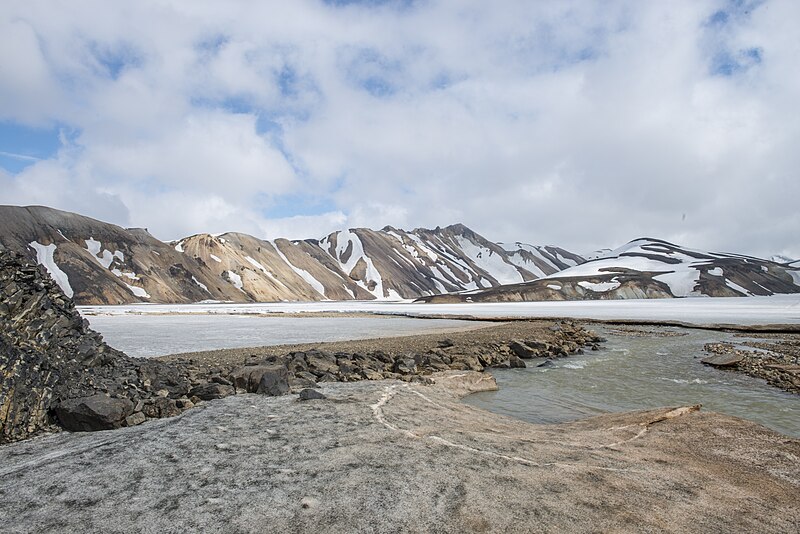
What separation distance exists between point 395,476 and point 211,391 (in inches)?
297

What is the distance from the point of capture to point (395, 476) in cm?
571

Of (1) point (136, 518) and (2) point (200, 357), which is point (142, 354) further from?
(1) point (136, 518)

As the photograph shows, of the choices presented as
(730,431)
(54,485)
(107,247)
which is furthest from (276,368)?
(107,247)

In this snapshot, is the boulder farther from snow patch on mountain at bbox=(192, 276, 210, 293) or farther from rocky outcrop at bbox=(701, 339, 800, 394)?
snow patch on mountain at bbox=(192, 276, 210, 293)

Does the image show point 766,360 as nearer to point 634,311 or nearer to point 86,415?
point 86,415

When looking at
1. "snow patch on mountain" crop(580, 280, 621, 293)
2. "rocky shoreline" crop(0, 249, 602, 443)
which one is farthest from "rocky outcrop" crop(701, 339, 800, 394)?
"snow patch on mountain" crop(580, 280, 621, 293)

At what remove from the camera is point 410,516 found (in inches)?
184

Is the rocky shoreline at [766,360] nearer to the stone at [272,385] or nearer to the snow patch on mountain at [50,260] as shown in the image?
the stone at [272,385]

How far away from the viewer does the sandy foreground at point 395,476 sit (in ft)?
15.1

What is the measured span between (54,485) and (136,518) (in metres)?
1.73

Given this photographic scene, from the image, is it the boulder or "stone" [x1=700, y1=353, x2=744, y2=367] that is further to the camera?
"stone" [x1=700, y1=353, x2=744, y2=367]

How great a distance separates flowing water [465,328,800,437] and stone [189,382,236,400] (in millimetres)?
7362

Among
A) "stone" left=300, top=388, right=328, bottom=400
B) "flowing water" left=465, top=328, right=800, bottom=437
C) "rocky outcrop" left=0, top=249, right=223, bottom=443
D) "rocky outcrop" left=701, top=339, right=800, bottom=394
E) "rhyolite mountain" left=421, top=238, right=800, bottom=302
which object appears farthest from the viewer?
"rhyolite mountain" left=421, top=238, right=800, bottom=302

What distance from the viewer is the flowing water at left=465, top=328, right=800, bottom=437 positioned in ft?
39.7
